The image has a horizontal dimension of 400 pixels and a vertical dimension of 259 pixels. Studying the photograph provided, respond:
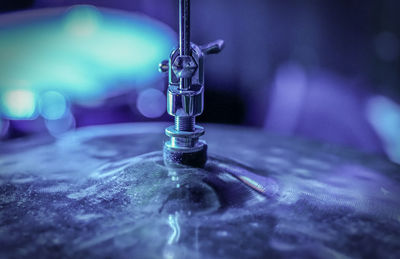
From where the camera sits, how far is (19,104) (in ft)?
4.10

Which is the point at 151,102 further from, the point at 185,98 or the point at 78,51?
the point at 185,98

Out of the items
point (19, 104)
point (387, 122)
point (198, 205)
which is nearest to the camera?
point (198, 205)

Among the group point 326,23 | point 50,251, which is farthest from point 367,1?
point 50,251

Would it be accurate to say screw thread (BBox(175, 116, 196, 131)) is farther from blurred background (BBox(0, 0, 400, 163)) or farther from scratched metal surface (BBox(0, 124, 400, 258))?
blurred background (BBox(0, 0, 400, 163))

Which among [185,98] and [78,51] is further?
[78,51]

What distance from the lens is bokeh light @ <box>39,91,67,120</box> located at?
1254 millimetres

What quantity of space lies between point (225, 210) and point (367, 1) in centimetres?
82

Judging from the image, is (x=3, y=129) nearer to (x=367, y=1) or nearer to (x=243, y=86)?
(x=243, y=86)

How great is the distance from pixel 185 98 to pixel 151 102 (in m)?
0.77

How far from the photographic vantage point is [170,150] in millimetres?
591

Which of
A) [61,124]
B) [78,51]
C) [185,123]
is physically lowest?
[61,124]

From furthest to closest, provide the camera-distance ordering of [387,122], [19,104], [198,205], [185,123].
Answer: [19,104] → [387,122] → [185,123] → [198,205]

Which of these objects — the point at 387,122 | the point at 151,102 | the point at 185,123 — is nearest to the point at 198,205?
the point at 185,123

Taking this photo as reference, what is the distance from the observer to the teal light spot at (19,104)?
4.07ft
